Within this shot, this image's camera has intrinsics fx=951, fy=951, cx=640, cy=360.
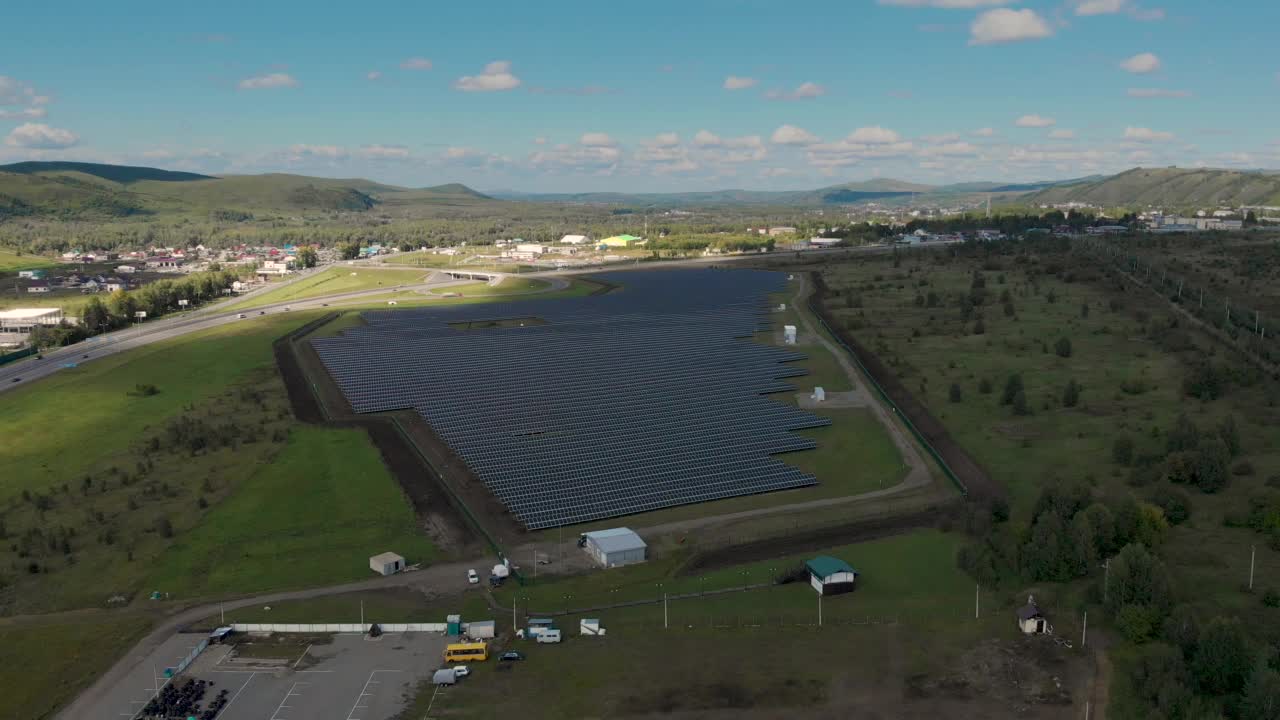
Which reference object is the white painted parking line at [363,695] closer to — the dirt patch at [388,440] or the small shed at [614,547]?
the dirt patch at [388,440]

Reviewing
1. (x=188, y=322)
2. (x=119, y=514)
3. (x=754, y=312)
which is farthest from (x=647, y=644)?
(x=188, y=322)

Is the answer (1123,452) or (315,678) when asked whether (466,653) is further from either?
(1123,452)

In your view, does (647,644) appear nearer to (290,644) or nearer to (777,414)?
(290,644)

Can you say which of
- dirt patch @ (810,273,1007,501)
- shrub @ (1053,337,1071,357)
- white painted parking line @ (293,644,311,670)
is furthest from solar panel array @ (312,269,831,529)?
shrub @ (1053,337,1071,357)

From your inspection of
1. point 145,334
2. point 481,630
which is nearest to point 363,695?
point 481,630

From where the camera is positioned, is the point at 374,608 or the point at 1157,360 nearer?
the point at 374,608

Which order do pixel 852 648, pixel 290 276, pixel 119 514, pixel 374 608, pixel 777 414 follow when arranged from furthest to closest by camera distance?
pixel 290 276 → pixel 777 414 → pixel 119 514 → pixel 374 608 → pixel 852 648
